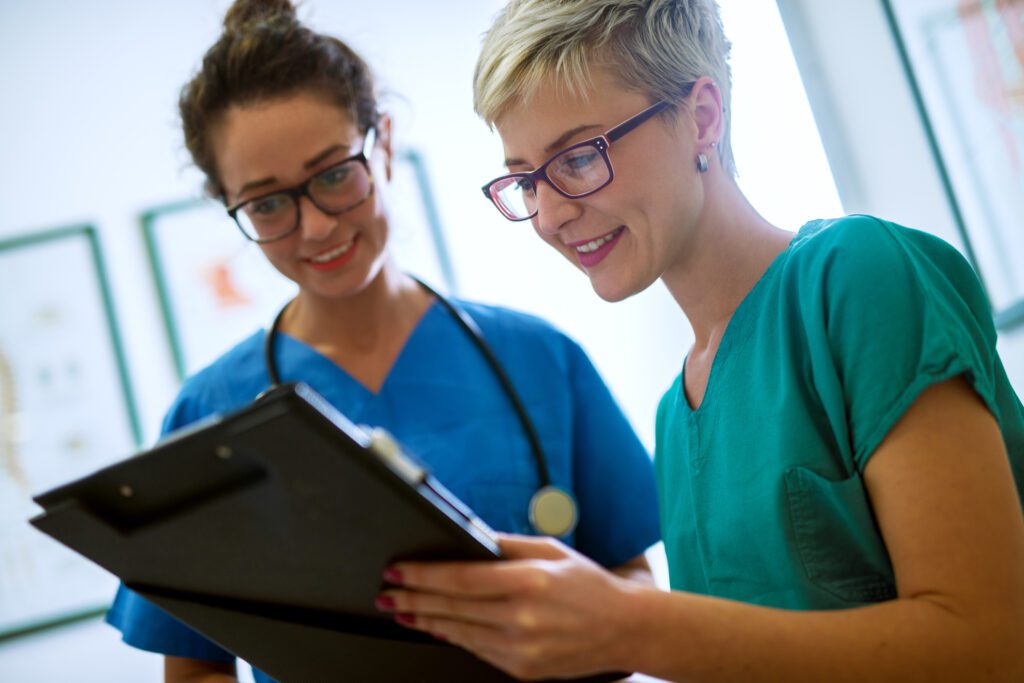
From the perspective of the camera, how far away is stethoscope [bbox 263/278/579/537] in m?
1.25

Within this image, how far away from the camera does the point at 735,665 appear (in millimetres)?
713

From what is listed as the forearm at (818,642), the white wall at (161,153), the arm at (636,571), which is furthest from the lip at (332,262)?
the white wall at (161,153)

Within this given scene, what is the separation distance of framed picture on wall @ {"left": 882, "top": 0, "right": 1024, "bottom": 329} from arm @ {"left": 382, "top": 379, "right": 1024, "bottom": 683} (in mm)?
858

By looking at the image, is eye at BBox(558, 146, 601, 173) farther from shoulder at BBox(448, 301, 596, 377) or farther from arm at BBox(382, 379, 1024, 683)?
shoulder at BBox(448, 301, 596, 377)

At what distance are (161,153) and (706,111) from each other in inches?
79.5

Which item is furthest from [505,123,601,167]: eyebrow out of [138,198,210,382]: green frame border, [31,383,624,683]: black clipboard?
[138,198,210,382]: green frame border

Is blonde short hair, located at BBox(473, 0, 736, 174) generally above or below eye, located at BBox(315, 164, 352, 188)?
below

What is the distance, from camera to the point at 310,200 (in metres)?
1.34

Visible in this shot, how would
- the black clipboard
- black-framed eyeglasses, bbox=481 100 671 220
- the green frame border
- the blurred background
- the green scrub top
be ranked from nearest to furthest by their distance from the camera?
the black clipboard < the green scrub top < black-framed eyeglasses, bbox=481 100 671 220 < the blurred background < the green frame border

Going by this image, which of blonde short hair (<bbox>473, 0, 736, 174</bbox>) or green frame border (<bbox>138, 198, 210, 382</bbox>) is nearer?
blonde short hair (<bbox>473, 0, 736, 174</bbox>)

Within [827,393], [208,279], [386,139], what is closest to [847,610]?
[827,393]

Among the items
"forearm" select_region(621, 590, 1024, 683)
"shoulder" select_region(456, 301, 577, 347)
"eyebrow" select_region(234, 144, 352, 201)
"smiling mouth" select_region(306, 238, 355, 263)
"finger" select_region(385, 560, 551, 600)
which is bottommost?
"forearm" select_region(621, 590, 1024, 683)

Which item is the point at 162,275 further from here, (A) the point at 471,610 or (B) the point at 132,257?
(A) the point at 471,610

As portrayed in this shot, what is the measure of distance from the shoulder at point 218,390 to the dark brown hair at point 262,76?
9.7 inches
